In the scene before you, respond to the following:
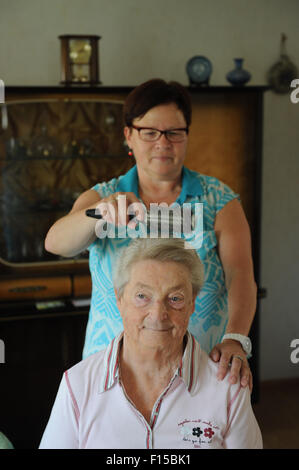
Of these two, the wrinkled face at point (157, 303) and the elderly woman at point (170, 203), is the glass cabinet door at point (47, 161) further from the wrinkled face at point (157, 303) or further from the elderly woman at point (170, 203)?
the wrinkled face at point (157, 303)

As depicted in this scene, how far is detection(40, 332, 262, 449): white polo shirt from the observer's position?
46.5 inches

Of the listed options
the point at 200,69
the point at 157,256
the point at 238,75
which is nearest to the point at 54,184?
the point at 200,69

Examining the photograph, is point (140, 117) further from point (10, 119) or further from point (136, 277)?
point (10, 119)

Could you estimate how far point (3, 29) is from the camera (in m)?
2.89

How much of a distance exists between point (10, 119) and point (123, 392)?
1977 mm

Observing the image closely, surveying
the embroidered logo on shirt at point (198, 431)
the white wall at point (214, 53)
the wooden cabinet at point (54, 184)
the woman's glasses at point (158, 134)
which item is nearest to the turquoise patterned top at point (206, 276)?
the woman's glasses at point (158, 134)

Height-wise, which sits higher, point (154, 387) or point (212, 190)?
point (212, 190)

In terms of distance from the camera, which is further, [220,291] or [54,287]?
[54,287]

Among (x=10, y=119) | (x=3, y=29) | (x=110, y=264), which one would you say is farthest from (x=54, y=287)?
(x=110, y=264)

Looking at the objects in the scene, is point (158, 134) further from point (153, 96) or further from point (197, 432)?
point (197, 432)

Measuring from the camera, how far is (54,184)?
9.64 ft

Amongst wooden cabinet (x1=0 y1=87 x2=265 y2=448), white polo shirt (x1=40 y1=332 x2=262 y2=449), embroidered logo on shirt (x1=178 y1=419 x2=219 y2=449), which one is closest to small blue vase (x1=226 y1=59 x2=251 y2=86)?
wooden cabinet (x1=0 y1=87 x2=265 y2=448)

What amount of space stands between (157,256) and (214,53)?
7.64 ft

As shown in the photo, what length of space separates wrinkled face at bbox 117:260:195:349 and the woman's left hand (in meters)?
0.11
